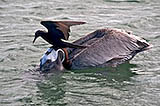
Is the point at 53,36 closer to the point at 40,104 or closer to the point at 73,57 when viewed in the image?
the point at 73,57

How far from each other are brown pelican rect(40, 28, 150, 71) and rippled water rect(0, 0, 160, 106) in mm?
147

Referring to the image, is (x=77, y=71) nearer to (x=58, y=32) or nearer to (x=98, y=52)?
(x=98, y=52)

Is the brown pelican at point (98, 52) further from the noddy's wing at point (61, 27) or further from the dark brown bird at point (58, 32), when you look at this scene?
the noddy's wing at point (61, 27)

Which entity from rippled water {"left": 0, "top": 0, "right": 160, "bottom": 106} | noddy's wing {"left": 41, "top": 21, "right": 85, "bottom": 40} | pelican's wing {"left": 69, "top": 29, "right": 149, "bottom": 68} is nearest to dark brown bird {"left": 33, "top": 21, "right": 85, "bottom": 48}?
noddy's wing {"left": 41, "top": 21, "right": 85, "bottom": 40}

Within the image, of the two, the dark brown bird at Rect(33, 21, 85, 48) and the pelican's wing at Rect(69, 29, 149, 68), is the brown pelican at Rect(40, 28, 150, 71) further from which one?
the dark brown bird at Rect(33, 21, 85, 48)

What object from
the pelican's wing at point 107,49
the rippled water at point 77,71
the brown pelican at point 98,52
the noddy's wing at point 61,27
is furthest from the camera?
the pelican's wing at point 107,49

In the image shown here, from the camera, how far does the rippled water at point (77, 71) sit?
8555 mm

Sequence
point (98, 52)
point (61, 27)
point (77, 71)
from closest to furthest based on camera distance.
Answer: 1. point (61, 27)
2. point (77, 71)
3. point (98, 52)

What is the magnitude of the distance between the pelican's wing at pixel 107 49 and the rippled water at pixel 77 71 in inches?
6.7

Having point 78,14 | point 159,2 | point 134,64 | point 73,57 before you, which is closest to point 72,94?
point 73,57

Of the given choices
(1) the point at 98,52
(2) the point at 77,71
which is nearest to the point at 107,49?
(1) the point at 98,52

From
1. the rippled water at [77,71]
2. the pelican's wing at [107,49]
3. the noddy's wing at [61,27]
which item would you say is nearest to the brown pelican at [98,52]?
the pelican's wing at [107,49]

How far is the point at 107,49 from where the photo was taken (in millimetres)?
9914

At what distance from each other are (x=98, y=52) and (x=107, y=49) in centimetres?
19
